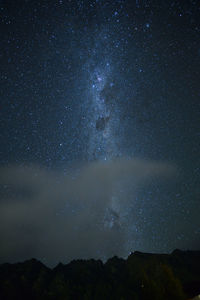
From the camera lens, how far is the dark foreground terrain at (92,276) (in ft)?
261

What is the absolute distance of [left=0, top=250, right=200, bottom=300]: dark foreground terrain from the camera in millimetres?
79438

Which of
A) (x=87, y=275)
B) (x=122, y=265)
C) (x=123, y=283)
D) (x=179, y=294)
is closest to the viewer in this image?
(x=179, y=294)

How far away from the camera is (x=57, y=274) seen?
316 ft

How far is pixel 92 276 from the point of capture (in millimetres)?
95750

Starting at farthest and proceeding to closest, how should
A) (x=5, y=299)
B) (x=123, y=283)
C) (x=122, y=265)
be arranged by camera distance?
(x=122, y=265) < (x=123, y=283) < (x=5, y=299)

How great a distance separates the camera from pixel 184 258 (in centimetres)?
10775

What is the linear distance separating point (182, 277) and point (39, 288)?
62804 mm

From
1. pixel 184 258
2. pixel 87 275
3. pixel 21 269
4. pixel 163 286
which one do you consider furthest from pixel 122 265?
pixel 163 286

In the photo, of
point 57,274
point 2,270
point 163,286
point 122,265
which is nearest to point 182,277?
point 122,265

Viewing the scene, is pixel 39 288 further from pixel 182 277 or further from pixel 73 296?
pixel 182 277

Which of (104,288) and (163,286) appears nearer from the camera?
(163,286)

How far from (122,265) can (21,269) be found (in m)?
52.8

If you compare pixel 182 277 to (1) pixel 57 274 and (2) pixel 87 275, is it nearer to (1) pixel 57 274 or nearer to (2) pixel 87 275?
(2) pixel 87 275

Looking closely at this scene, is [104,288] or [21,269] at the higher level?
[21,269]
